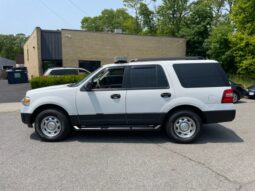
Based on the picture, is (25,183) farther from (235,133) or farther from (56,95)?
(235,133)

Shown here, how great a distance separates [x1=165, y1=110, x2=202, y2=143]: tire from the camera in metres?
6.31

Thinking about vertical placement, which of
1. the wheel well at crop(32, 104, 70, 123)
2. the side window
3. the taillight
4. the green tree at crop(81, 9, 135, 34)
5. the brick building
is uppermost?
the green tree at crop(81, 9, 135, 34)

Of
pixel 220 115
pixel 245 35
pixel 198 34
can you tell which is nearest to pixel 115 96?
pixel 220 115

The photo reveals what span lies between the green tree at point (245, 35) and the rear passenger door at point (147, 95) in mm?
20824

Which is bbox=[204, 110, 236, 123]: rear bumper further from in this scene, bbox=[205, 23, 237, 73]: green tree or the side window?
bbox=[205, 23, 237, 73]: green tree

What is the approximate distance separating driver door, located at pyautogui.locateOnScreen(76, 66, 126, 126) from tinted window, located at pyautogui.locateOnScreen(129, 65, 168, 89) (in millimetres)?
237

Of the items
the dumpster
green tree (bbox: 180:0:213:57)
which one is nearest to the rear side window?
the dumpster

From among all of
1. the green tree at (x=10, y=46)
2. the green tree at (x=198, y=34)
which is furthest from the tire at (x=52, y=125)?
the green tree at (x=10, y=46)

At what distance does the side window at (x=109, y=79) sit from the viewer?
6426 millimetres

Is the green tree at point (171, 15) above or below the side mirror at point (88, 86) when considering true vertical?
above

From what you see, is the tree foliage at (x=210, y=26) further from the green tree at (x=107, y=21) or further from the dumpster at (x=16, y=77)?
the dumpster at (x=16, y=77)

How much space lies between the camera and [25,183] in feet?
13.8

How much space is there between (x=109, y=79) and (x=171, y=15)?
41600mm

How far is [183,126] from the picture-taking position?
6.38 meters
